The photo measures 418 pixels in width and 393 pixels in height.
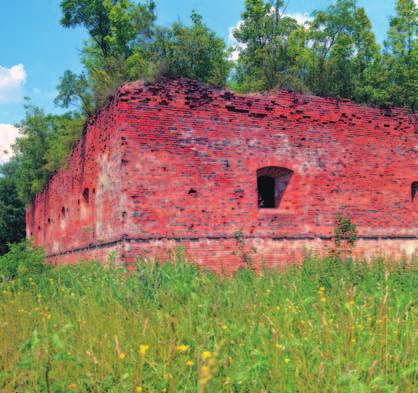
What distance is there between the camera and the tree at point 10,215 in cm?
2984

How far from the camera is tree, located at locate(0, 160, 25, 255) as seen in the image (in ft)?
97.9

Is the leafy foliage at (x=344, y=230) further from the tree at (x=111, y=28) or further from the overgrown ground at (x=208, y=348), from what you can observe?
the tree at (x=111, y=28)

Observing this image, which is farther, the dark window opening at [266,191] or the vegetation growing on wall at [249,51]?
the vegetation growing on wall at [249,51]

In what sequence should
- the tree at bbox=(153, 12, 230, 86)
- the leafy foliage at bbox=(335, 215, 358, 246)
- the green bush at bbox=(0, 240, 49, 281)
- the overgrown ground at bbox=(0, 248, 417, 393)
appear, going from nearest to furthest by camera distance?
the overgrown ground at bbox=(0, 248, 417, 393)
the green bush at bbox=(0, 240, 49, 281)
the leafy foliage at bbox=(335, 215, 358, 246)
the tree at bbox=(153, 12, 230, 86)

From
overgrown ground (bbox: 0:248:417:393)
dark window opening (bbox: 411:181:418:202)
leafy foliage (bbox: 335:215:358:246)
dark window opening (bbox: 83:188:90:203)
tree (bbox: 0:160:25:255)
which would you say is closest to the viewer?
overgrown ground (bbox: 0:248:417:393)

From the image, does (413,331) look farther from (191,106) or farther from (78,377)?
(191,106)

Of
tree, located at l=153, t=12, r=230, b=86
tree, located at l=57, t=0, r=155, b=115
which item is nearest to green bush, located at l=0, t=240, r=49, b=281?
tree, located at l=153, t=12, r=230, b=86

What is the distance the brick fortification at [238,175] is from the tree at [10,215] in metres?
20.3

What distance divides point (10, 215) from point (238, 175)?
2457 centimetres

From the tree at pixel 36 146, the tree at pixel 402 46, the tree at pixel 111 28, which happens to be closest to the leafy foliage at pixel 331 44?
the tree at pixel 402 46

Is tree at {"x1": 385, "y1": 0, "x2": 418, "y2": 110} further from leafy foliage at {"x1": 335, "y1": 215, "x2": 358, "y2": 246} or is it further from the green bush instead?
the green bush

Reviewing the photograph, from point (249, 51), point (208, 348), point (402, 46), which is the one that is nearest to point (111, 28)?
point (249, 51)

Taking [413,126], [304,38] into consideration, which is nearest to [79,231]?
[413,126]

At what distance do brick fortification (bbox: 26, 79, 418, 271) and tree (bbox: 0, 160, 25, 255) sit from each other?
2028 cm
